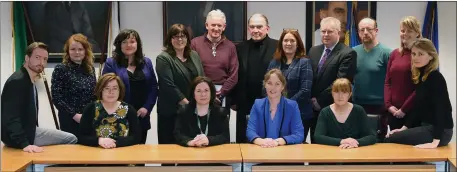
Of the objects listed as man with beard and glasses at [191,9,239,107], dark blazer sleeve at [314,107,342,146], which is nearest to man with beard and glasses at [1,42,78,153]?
man with beard and glasses at [191,9,239,107]

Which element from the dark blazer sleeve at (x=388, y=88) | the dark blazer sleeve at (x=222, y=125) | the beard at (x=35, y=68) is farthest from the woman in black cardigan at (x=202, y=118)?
the dark blazer sleeve at (x=388, y=88)

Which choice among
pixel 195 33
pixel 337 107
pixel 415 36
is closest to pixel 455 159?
pixel 337 107

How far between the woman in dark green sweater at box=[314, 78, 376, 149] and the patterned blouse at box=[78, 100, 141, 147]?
3.89 ft

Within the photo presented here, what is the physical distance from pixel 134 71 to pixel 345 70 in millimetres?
1505

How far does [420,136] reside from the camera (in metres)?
3.37

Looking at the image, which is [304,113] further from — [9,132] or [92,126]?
[9,132]

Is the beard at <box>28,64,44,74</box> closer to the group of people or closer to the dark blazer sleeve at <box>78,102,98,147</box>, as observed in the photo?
the group of people

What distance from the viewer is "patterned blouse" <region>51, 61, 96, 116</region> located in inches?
145

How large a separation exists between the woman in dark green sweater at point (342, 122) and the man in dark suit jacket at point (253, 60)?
29.1 inches

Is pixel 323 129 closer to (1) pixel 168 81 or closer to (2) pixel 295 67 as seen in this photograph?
(2) pixel 295 67

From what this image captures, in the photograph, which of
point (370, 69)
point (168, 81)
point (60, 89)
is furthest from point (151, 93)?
point (370, 69)

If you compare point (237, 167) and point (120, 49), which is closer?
point (237, 167)

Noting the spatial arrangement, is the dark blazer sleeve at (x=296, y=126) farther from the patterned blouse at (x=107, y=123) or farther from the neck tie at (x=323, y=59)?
the patterned blouse at (x=107, y=123)

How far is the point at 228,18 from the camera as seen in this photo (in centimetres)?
520
